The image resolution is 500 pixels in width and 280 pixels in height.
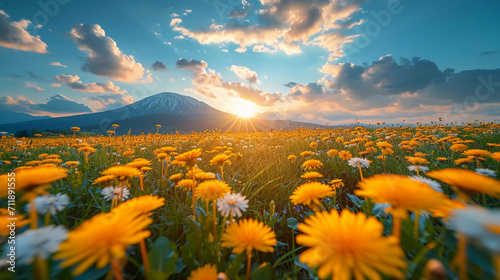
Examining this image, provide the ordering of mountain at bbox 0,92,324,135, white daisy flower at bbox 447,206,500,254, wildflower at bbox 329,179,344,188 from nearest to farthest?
white daisy flower at bbox 447,206,500,254
wildflower at bbox 329,179,344,188
mountain at bbox 0,92,324,135

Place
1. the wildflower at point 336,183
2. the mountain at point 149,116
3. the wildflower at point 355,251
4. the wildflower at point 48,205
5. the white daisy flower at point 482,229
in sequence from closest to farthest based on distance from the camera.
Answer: the white daisy flower at point 482,229 → the wildflower at point 355,251 → the wildflower at point 48,205 → the wildflower at point 336,183 → the mountain at point 149,116

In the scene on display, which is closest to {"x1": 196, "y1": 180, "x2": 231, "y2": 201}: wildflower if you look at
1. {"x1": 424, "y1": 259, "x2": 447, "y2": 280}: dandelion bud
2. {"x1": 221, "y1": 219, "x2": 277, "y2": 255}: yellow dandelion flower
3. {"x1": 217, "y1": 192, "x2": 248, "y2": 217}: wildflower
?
{"x1": 217, "y1": 192, "x2": 248, "y2": 217}: wildflower

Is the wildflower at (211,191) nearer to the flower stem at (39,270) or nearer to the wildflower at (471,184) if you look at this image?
the flower stem at (39,270)

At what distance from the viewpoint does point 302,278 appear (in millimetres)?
1104

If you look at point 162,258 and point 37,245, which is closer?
point 37,245

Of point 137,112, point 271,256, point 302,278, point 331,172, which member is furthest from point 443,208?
point 137,112

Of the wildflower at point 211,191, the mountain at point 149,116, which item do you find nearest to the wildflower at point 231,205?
the wildflower at point 211,191

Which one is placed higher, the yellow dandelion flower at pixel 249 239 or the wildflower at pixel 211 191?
the wildflower at pixel 211 191

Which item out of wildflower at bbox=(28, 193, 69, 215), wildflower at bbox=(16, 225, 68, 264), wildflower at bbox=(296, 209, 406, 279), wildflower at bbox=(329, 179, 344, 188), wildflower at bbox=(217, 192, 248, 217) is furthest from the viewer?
wildflower at bbox=(329, 179, 344, 188)

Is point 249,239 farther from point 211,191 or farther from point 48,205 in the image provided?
point 48,205

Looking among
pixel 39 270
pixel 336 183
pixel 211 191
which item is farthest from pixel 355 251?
pixel 336 183

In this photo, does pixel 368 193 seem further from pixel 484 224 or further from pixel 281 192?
pixel 281 192

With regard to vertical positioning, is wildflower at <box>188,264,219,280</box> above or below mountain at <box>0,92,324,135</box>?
below

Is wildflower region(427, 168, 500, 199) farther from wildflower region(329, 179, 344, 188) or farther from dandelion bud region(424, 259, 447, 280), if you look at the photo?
wildflower region(329, 179, 344, 188)
